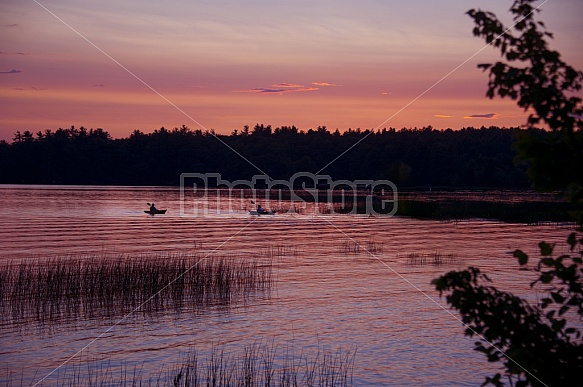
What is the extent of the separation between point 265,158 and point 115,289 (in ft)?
493

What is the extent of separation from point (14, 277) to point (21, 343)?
19.5ft

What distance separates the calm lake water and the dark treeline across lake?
105370 millimetres

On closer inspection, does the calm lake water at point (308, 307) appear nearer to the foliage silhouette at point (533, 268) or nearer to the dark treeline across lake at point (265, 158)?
the foliage silhouette at point (533, 268)

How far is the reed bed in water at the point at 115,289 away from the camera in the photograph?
1850cm

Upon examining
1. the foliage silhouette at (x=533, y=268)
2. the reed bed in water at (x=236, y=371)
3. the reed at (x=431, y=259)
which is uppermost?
the foliage silhouette at (x=533, y=268)

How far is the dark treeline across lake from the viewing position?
153m

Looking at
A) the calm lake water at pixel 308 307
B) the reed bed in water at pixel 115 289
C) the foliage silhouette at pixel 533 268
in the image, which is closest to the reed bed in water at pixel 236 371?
the calm lake water at pixel 308 307

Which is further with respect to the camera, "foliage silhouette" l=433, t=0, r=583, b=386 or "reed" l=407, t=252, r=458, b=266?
"reed" l=407, t=252, r=458, b=266

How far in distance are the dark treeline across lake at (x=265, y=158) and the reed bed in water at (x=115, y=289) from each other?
124 metres

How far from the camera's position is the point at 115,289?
2022 cm

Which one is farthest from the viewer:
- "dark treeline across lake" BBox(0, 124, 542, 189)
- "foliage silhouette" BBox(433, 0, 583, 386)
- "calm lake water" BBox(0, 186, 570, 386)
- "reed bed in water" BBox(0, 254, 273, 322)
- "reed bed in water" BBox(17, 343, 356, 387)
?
"dark treeline across lake" BBox(0, 124, 542, 189)

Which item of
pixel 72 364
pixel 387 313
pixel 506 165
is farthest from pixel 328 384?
pixel 506 165

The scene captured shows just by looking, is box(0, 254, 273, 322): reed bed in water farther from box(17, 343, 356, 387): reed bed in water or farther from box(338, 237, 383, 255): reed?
box(338, 237, 383, 255): reed

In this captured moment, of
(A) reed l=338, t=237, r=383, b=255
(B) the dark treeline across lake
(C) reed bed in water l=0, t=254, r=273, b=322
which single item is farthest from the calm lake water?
(B) the dark treeline across lake
